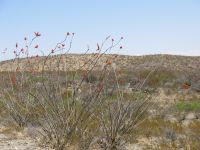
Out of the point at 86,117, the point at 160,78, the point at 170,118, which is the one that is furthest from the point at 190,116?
the point at 160,78

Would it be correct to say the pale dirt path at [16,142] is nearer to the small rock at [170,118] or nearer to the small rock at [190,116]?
the small rock at [170,118]

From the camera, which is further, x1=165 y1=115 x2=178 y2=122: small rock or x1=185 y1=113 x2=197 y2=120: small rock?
x1=185 y1=113 x2=197 y2=120: small rock

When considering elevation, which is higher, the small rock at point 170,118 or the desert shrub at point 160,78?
the desert shrub at point 160,78

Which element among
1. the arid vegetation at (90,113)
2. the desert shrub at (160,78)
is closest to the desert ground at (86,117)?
the arid vegetation at (90,113)

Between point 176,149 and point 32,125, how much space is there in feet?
12.7

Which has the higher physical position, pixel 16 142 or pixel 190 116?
pixel 16 142

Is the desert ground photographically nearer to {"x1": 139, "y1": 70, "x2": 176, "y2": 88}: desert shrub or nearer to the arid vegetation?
the arid vegetation

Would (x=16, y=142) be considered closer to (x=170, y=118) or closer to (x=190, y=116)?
(x=170, y=118)

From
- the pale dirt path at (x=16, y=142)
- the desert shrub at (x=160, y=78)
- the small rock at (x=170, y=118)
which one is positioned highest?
the pale dirt path at (x=16, y=142)

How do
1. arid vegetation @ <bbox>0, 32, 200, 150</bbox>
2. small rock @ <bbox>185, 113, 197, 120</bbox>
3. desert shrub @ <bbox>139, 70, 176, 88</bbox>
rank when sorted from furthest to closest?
desert shrub @ <bbox>139, 70, 176, 88</bbox>
small rock @ <bbox>185, 113, 197, 120</bbox>
arid vegetation @ <bbox>0, 32, 200, 150</bbox>

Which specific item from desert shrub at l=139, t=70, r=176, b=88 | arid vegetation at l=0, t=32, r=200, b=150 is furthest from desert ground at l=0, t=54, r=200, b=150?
desert shrub at l=139, t=70, r=176, b=88

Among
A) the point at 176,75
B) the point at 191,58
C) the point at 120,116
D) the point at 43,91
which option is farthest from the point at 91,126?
the point at 191,58

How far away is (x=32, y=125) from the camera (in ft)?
39.5

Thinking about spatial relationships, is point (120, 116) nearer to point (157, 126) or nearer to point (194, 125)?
point (157, 126)
